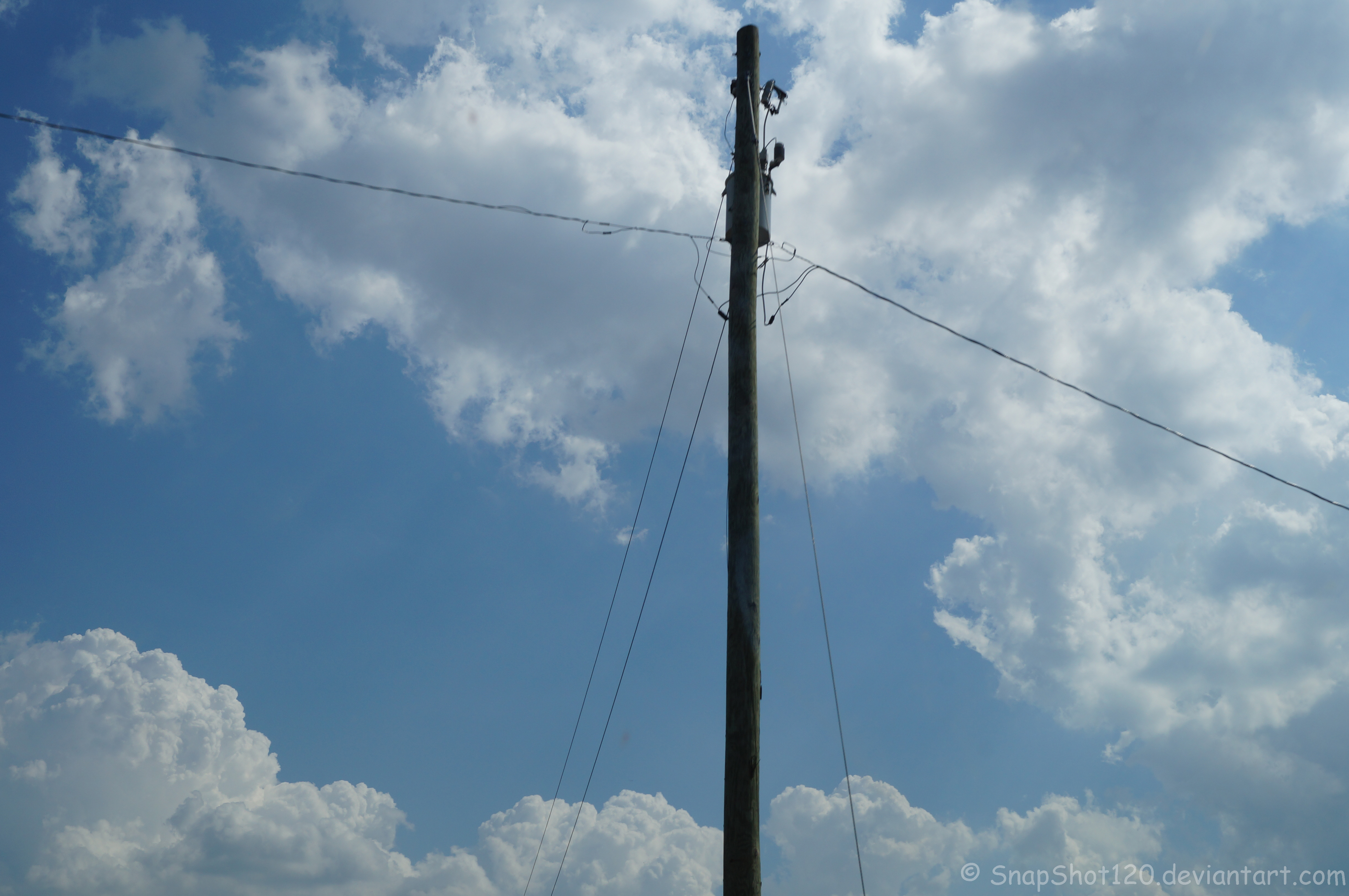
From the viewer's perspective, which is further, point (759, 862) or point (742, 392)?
point (742, 392)

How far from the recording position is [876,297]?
1104 centimetres

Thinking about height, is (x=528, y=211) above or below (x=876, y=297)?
above

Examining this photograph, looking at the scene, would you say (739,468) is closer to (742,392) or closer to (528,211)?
(742,392)

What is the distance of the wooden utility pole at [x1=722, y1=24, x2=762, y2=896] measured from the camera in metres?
6.06

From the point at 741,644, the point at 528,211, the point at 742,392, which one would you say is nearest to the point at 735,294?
the point at 742,392

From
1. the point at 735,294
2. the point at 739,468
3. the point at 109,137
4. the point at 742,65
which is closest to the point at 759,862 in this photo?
the point at 739,468

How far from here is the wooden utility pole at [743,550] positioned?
19.9ft

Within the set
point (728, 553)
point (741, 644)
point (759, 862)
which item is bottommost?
point (759, 862)

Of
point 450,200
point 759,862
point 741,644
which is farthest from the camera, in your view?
point 450,200

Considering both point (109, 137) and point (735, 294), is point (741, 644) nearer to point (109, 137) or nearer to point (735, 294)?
point (735, 294)

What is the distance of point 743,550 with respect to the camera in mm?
6590

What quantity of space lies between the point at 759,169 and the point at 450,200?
4.22 meters

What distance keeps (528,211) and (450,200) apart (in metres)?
0.99

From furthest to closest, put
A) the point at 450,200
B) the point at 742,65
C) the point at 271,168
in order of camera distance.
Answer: the point at 450,200 → the point at 271,168 → the point at 742,65
